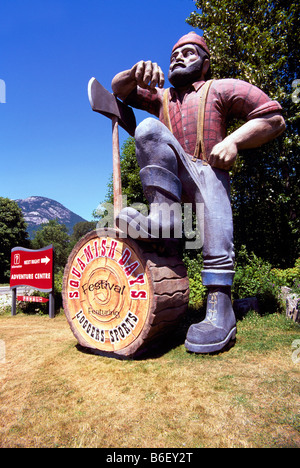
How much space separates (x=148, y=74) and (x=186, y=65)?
0.37 m

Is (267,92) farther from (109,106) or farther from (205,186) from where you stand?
(205,186)

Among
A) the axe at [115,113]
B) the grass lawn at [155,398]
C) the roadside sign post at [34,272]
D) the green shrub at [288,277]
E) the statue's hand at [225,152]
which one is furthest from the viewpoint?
the roadside sign post at [34,272]

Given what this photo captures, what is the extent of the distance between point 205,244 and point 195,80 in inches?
61.3

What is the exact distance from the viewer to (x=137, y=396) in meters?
1.72

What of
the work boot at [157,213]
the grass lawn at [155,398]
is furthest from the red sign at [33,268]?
the work boot at [157,213]

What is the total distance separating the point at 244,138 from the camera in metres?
2.51

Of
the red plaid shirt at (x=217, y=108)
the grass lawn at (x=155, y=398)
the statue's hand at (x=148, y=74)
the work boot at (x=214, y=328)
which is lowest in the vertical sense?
the grass lawn at (x=155, y=398)

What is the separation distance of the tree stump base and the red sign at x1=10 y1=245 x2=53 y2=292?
123 inches

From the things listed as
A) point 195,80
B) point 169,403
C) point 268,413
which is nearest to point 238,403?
point 268,413

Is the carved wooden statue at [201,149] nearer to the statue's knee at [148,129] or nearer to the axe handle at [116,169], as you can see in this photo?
the statue's knee at [148,129]

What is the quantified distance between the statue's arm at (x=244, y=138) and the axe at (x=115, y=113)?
844mm

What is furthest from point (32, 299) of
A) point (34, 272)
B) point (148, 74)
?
point (148, 74)

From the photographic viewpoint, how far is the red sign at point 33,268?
220 inches
